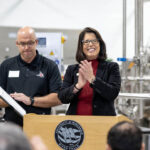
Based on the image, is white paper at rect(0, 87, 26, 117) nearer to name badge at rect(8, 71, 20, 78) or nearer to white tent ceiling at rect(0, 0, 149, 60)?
name badge at rect(8, 71, 20, 78)

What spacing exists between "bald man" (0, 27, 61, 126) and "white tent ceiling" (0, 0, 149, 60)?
277 centimetres

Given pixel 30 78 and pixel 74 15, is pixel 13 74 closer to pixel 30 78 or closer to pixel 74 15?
pixel 30 78

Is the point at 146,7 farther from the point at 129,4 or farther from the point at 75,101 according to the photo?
the point at 75,101

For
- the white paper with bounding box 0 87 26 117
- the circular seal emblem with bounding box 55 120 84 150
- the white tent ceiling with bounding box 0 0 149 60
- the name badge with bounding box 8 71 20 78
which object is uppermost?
the white tent ceiling with bounding box 0 0 149 60

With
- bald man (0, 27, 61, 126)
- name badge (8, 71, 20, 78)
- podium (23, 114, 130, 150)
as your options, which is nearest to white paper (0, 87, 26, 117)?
podium (23, 114, 130, 150)

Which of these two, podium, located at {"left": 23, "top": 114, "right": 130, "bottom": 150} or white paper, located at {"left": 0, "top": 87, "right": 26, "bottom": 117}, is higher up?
white paper, located at {"left": 0, "top": 87, "right": 26, "bottom": 117}

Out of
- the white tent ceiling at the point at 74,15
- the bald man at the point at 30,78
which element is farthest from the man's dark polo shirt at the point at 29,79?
the white tent ceiling at the point at 74,15

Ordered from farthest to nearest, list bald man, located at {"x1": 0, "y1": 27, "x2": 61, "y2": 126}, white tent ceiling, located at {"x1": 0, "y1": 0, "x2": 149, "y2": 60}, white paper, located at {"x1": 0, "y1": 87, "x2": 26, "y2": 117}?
white tent ceiling, located at {"x1": 0, "y1": 0, "x2": 149, "y2": 60}, bald man, located at {"x1": 0, "y1": 27, "x2": 61, "y2": 126}, white paper, located at {"x1": 0, "y1": 87, "x2": 26, "y2": 117}

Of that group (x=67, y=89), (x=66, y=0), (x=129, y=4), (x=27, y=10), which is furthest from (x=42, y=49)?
(x=129, y=4)

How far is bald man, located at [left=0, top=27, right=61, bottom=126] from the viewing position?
1.90m

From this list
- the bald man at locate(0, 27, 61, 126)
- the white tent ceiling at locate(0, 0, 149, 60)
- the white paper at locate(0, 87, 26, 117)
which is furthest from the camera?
the white tent ceiling at locate(0, 0, 149, 60)

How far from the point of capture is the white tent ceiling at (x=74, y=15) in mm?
4633

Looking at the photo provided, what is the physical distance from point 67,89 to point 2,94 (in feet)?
1.35

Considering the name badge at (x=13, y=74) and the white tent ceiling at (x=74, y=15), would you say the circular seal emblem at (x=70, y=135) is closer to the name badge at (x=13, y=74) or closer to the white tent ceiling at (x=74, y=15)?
the name badge at (x=13, y=74)
